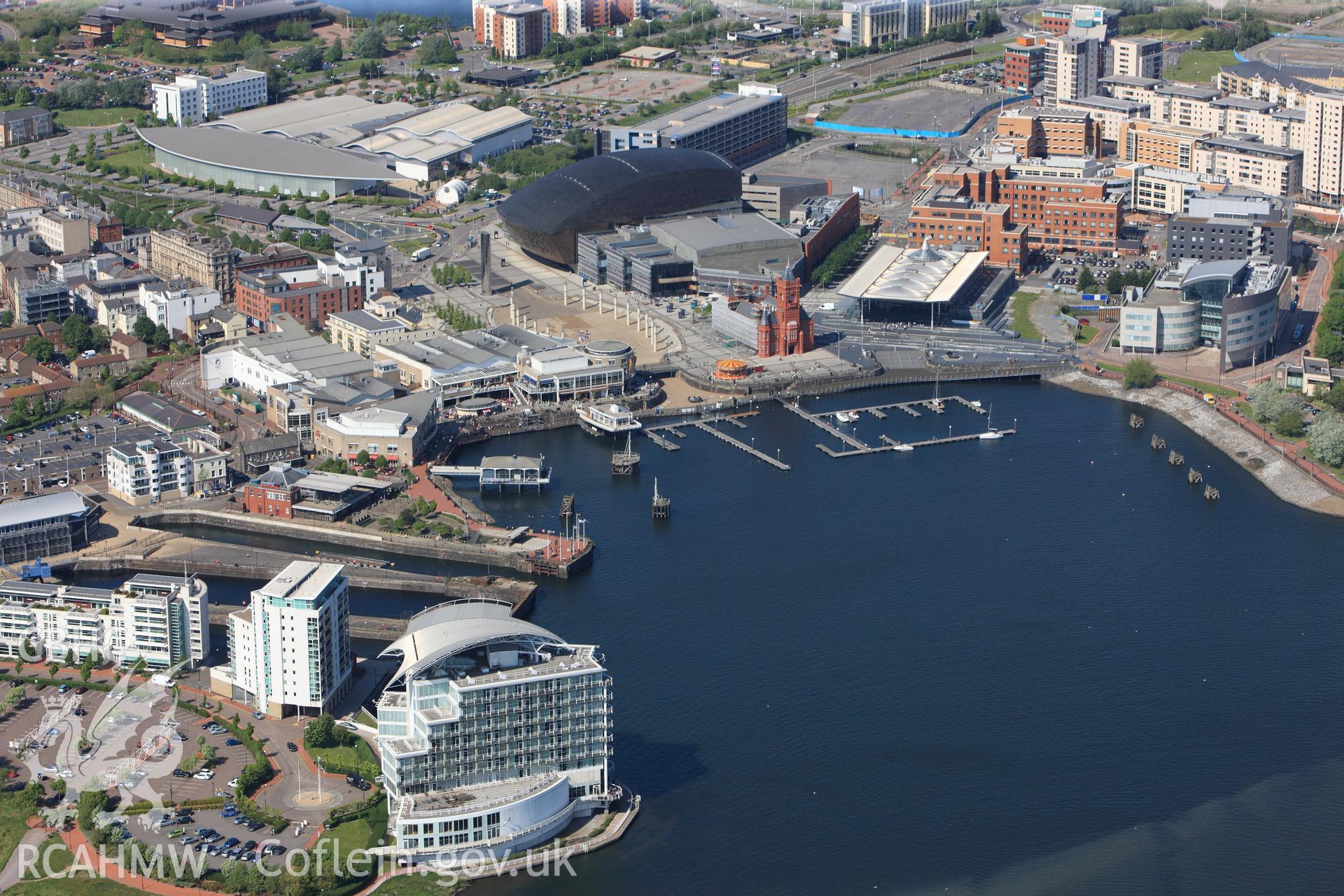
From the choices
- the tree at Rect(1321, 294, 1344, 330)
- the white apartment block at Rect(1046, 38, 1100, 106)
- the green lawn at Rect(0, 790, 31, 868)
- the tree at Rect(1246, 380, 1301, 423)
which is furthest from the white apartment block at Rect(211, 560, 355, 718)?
the white apartment block at Rect(1046, 38, 1100, 106)

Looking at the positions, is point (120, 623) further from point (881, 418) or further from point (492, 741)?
point (881, 418)

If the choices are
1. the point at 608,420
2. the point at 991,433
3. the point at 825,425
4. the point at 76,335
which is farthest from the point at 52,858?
the point at 76,335

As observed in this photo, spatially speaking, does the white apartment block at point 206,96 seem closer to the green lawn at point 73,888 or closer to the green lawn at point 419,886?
the green lawn at point 73,888

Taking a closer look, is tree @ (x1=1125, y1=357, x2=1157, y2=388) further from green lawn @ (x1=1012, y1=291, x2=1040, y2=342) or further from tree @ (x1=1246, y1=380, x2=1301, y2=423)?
green lawn @ (x1=1012, y1=291, x2=1040, y2=342)

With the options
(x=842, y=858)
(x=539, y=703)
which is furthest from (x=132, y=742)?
(x=842, y=858)

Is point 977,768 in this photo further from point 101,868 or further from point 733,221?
point 733,221

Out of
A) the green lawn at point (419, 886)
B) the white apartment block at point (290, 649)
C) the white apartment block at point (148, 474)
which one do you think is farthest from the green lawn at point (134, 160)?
the green lawn at point (419, 886)
